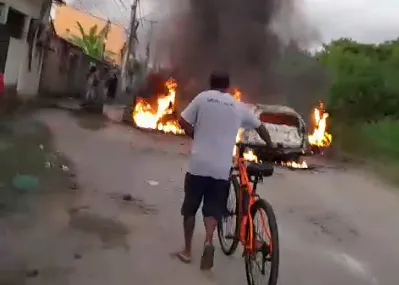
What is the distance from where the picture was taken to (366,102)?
32094mm

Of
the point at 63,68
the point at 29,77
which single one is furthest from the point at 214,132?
the point at 63,68

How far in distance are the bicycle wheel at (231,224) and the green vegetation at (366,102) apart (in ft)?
53.1

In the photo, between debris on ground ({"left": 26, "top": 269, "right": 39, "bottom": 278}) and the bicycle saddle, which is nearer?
debris on ground ({"left": 26, "top": 269, "right": 39, "bottom": 278})

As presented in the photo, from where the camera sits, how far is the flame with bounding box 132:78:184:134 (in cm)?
1962

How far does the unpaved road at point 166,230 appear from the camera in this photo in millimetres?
5082

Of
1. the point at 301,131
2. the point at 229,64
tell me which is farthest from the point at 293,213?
the point at 229,64

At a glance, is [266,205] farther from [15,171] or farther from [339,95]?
[339,95]

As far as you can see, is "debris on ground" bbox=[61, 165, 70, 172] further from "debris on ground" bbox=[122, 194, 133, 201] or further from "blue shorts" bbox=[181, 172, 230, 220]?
"blue shorts" bbox=[181, 172, 230, 220]

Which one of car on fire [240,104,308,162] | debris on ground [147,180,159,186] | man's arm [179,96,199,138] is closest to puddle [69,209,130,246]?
man's arm [179,96,199,138]

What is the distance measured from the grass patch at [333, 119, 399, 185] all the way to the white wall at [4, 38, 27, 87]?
1147 centimetres

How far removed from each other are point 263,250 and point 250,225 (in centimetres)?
32

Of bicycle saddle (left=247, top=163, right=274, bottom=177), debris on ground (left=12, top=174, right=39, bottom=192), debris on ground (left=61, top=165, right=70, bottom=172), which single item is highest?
bicycle saddle (left=247, top=163, right=274, bottom=177)

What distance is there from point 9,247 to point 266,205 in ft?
7.18

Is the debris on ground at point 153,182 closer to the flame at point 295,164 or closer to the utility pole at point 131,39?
the flame at point 295,164
